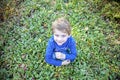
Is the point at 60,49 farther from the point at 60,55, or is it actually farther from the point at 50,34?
the point at 50,34

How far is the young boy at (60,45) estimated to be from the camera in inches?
147

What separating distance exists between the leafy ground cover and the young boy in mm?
338

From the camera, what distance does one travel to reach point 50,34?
5.18 metres

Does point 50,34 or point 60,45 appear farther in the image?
point 50,34

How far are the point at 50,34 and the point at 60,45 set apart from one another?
1.09 meters

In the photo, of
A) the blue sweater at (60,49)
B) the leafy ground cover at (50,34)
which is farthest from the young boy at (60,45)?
the leafy ground cover at (50,34)

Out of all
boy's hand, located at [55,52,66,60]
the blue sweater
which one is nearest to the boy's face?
the blue sweater

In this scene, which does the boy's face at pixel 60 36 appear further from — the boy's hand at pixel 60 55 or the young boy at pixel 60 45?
the boy's hand at pixel 60 55

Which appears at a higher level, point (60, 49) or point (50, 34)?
point (50, 34)

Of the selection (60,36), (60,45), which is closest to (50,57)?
(60,45)

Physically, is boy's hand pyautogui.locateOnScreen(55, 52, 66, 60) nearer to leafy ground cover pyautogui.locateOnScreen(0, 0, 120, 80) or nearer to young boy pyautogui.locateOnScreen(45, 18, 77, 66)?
young boy pyautogui.locateOnScreen(45, 18, 77, 66)

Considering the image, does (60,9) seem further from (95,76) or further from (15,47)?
(95,76)

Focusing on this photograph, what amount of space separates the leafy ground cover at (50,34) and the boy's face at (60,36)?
0.82 m

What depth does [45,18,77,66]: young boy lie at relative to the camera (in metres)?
3.74
